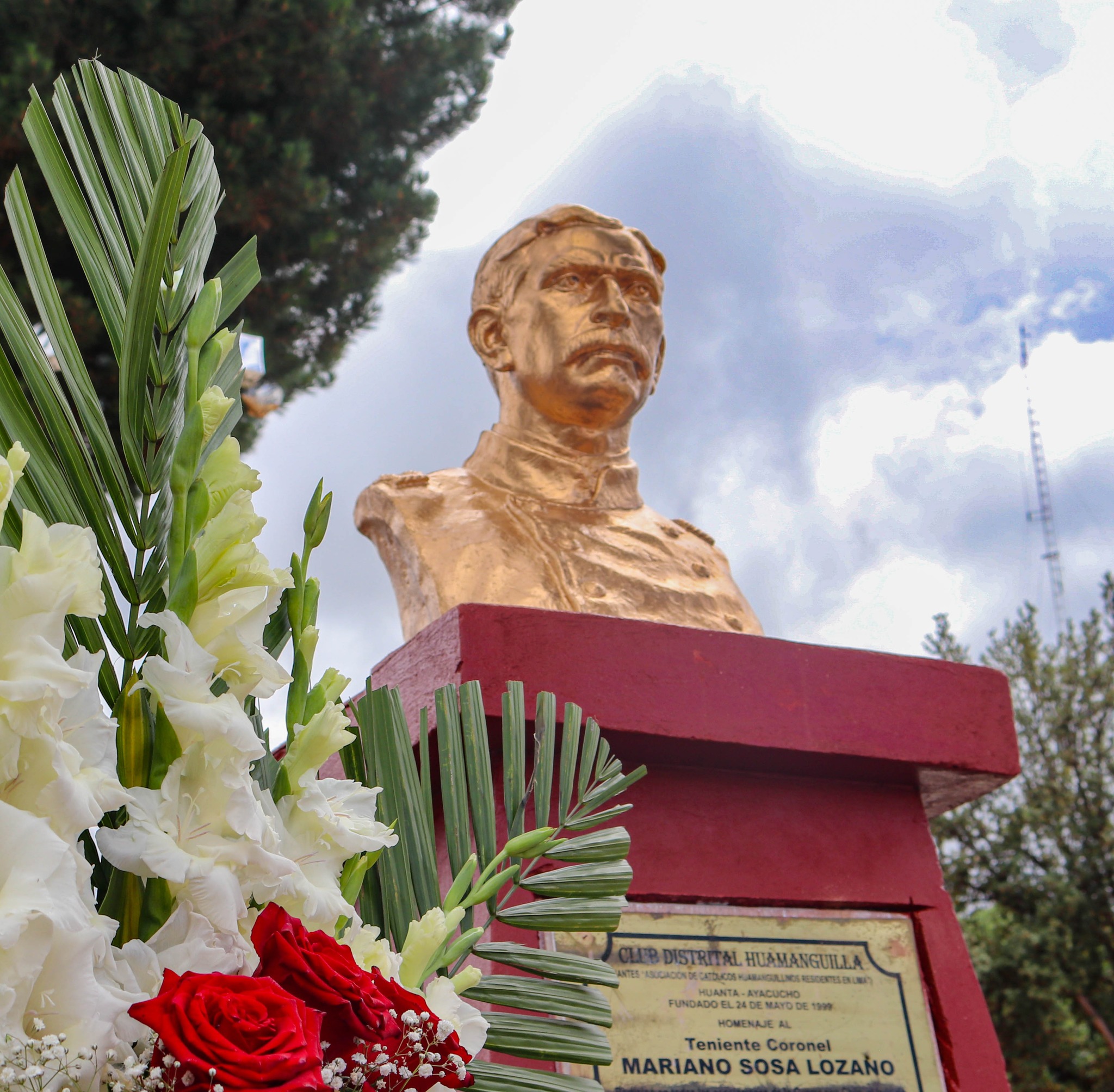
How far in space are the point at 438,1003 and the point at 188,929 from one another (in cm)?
17

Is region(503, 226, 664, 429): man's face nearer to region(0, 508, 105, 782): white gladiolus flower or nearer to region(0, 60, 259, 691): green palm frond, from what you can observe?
region(0, 60, 259, 691): green palm frond

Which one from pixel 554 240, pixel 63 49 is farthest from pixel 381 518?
pixel 63 49

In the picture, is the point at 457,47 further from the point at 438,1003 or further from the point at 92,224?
the point at 438,1003

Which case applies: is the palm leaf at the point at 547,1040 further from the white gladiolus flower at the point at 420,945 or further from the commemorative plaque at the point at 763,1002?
the commemorative plaque at the point at 763,1002

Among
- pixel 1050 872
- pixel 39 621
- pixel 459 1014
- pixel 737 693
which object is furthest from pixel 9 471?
pixel 1050 872

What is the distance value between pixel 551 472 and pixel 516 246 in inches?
25.0

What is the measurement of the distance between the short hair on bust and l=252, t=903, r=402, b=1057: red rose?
109 inches

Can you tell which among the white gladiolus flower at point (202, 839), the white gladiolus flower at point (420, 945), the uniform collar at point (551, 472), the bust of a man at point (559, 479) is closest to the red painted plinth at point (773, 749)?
the bust of a man at point (559, 479)

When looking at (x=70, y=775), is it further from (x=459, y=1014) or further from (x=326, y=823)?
(x=459, y=1014)

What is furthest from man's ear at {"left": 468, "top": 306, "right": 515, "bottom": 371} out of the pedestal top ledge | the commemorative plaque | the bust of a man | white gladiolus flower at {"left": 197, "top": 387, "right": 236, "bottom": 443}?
white gladiolus flower at {"left": 197, "top": 387, "right": 236, "bottom": 443}

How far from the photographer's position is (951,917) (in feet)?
7.96

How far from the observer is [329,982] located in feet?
1.91

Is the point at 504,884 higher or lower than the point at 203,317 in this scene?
lower

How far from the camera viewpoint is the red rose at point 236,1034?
1.67ft
